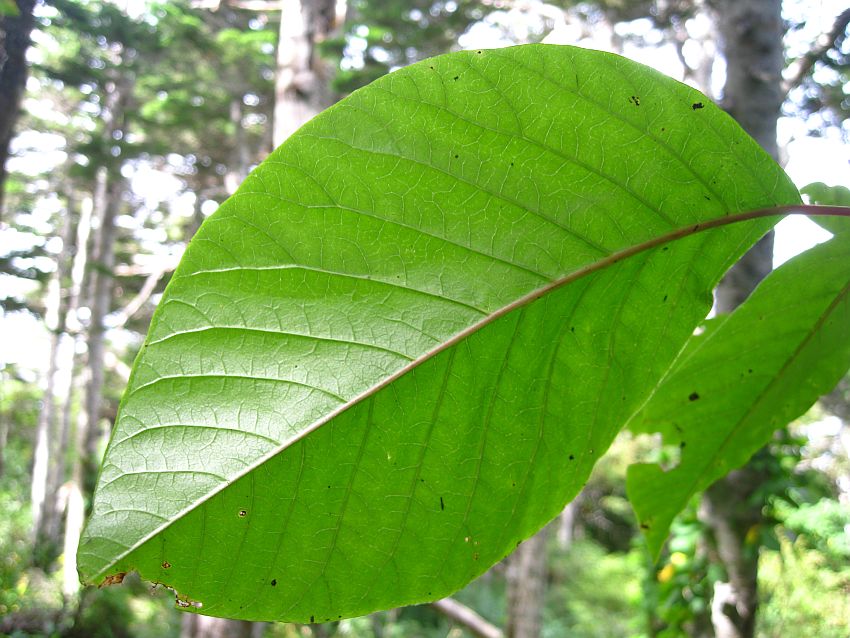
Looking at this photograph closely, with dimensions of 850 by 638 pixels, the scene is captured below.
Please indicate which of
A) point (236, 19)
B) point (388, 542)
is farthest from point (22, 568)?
point (388, 542)

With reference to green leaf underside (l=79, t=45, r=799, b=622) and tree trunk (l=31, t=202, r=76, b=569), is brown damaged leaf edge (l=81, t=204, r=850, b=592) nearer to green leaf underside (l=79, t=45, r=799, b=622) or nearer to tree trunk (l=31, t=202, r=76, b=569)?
green leaf underside (l=79, t=45, r=799, b=622)

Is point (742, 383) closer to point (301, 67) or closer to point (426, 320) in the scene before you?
point (426, 320)

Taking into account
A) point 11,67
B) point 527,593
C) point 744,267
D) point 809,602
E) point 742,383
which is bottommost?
point 809,602

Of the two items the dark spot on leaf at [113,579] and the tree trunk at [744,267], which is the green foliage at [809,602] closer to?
the tree trunk at [744,267]

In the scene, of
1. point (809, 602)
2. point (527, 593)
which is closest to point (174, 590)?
point (527, 593)

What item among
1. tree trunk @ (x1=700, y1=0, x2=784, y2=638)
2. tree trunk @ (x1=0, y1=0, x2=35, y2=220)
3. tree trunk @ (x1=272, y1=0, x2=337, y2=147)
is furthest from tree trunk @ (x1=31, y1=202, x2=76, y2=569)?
tree trunk @ (x1=700, y1=0, x2=784, y2=638)

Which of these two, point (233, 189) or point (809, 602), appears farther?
point (809, 602)

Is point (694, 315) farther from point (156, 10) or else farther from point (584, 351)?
point (156, 10)

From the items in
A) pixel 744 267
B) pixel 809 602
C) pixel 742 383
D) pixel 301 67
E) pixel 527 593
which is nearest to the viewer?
pixel 742 383
